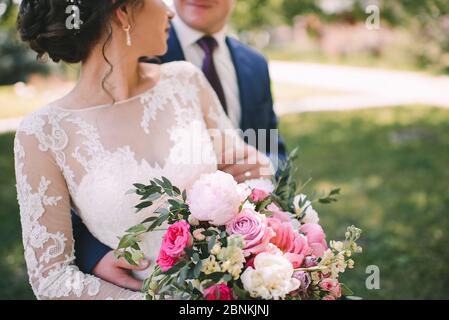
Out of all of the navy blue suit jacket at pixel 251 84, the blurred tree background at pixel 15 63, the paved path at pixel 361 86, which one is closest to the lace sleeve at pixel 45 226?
the navy blue suit jacket at pixel 251 84

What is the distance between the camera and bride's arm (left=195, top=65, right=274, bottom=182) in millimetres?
2551

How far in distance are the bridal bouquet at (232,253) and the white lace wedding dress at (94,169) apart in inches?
17.1

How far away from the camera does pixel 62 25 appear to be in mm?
2184

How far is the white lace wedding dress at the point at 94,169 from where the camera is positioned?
2.05 m

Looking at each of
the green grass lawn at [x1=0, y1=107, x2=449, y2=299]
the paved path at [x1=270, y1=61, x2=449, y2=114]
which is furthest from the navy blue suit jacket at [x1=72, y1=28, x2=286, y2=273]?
the paved path at [x1=270, y1=61, x2=449, y2=114]

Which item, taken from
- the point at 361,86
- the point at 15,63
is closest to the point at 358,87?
the point at 361,86

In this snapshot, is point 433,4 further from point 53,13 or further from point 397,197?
point 53,13

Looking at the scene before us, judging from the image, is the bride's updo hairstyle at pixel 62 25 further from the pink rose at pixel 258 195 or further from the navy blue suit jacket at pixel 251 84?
the pink rose at pixel 258 195

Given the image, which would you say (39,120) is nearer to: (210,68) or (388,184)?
(210,68)

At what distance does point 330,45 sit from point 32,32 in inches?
752

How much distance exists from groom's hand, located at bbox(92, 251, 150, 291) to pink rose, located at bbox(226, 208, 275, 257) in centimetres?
72

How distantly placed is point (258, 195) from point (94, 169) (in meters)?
0.74
